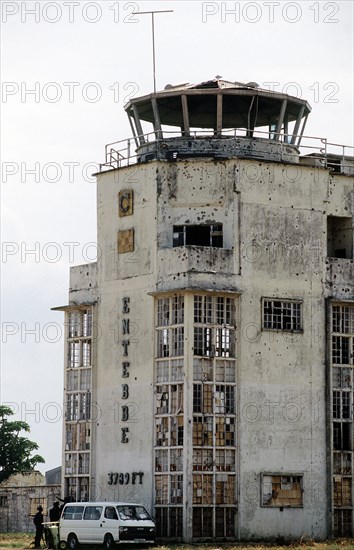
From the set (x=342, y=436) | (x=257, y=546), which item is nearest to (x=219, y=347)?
(x=342, y=436)

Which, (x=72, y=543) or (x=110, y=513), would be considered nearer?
(x=110, y=513)

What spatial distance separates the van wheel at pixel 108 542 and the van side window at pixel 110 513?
2.10ft

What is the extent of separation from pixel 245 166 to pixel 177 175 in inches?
101

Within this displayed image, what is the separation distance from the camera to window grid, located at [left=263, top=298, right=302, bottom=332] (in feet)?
176

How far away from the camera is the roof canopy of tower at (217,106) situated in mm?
55500

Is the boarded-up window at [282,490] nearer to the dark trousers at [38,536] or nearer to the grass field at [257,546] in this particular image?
the grass field at [257,546]

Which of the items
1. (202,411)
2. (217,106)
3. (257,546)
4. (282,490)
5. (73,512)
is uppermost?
(217,106)

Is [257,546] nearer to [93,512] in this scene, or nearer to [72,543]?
[93,512]

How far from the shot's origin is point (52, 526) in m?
51.6

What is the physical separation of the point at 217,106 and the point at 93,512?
16.3 metres

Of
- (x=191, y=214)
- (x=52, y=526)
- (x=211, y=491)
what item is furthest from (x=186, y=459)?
(x=191, y=214)

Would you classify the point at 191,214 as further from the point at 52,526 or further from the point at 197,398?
the point at 52,526

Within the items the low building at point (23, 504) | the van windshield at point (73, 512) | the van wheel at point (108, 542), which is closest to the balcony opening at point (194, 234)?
the van windshield at point (73, 512)

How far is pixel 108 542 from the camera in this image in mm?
48312
